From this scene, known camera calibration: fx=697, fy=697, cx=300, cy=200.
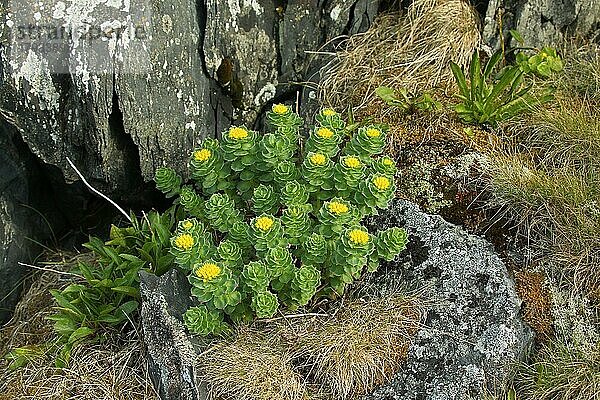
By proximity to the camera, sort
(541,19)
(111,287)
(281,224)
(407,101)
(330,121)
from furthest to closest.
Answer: (541,19)
(407,101)
(111,287)
(330,121)
(281,224)

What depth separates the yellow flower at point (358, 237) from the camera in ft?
7.96

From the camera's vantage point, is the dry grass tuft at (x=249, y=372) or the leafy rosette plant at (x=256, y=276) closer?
the leafy rosette plant at (x=256, y=276)

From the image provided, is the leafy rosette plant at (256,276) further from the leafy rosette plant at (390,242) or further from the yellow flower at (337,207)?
the leafy rosette plant at (390,242)

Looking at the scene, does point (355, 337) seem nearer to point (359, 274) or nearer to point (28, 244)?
point (359, 274)

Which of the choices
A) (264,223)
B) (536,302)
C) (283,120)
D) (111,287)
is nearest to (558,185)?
(536,302)

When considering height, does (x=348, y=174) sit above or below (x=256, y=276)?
above

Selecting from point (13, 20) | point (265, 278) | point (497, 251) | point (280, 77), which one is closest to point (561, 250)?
point (497, 251)

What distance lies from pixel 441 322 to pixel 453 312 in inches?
2.5

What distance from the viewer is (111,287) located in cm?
291

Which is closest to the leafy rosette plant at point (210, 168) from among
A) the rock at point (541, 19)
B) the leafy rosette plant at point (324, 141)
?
the leafy rosette plant at point (324, 141)

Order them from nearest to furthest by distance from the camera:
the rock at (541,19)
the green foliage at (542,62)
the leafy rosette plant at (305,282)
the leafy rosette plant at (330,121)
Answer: the leafy rosette plant at (305,282) → the leafy rosette plant at (330,121) → the green foliage at (542,62) → the rock at (541,19)

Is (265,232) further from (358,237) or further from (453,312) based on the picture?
(453,312)

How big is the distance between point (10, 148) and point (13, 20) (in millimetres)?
678

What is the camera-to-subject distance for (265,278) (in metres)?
2.44
